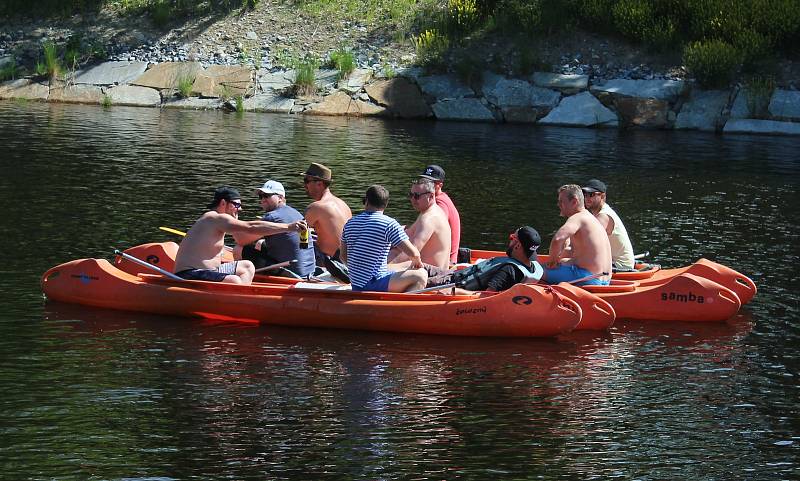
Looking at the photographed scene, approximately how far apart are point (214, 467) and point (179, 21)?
3197cm

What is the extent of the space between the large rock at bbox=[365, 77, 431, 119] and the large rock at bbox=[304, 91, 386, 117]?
0.25 metres

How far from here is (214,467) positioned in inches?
357

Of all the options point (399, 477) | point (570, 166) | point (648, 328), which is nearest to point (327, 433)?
point (399, 477)

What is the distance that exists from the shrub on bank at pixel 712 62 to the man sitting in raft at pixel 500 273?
22095mm

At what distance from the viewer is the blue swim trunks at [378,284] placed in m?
13.5

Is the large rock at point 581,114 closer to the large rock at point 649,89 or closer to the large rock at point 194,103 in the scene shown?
the large rock at point 649,89

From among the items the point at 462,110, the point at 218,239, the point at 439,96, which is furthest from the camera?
the point at 439,96

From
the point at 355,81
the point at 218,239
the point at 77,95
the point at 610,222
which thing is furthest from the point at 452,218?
the point at 77,95

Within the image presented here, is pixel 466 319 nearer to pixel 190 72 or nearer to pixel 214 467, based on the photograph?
pixel 214 467

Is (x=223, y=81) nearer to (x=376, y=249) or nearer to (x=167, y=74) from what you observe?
Result: (x=167, y=74)

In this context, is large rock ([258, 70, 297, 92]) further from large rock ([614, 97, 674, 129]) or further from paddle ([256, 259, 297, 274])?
paddle ([256, 259, 297, 274])

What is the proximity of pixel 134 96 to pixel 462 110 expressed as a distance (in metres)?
9.36

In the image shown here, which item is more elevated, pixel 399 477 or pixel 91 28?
pixel 91 28

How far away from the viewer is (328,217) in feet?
47.5
